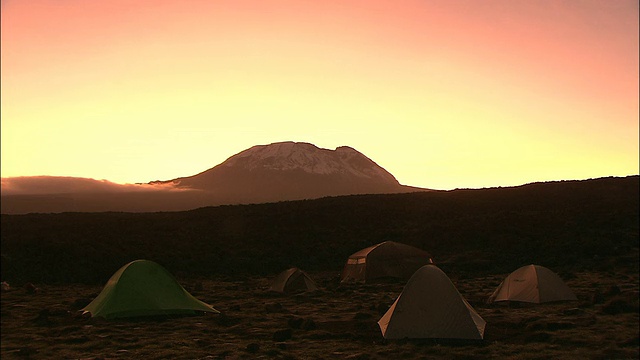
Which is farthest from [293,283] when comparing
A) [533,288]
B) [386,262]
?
[533,288]

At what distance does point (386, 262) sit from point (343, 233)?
19.9 meters

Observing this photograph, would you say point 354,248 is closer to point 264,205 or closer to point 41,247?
point 264,205

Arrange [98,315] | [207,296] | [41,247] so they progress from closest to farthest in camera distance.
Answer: [98,315]
[207,296]
[41,247]

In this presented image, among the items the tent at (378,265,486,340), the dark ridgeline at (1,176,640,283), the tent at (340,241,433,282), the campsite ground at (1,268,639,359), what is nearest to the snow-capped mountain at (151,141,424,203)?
the dark ridgeline at (1,176,640,283)

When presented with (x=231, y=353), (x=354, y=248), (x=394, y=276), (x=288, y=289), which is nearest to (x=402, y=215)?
(x=354, y=248)

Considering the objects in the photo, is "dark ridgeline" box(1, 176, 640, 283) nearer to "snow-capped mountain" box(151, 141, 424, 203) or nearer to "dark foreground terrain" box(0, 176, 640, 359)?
"dark foreground terrain" box(0, 176, 640, 359)

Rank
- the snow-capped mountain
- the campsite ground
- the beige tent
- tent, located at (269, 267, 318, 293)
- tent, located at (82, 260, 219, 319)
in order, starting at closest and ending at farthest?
the campsite ground
tent, located at (82, 260, 219, 319)
the beige tent
tent, located at (269, 267, 318, 293)
the snow-capped mountain

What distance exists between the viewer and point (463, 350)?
466 inches

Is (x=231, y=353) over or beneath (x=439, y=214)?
beneath

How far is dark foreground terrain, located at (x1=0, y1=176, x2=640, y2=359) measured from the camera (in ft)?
42.6

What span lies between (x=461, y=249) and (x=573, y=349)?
100.0ft

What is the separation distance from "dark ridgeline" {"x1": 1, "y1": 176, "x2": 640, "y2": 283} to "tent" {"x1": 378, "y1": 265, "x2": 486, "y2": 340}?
22.0 metres

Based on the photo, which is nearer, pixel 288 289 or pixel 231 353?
pixel 231 353

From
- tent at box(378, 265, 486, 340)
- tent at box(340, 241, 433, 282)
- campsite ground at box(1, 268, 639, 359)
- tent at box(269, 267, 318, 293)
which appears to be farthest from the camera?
tent at box(340, 241, 433, 282)
